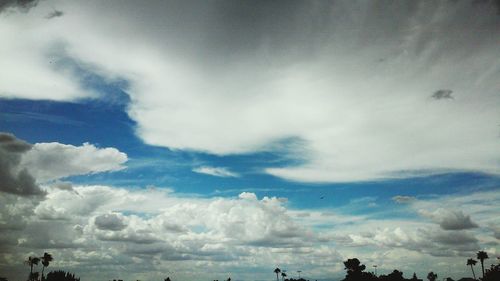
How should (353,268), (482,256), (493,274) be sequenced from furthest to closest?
1. (482,256)
2. (353,268)
3. (493,274)

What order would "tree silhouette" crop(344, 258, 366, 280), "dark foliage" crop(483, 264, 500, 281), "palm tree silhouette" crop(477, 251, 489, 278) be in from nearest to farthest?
"dark foliage" crop(483, 264, 500, 281), "tree silhouette" crop(344, 258, 366, 280), "palm tree silhouette" crop(477, 251, 489, 278)

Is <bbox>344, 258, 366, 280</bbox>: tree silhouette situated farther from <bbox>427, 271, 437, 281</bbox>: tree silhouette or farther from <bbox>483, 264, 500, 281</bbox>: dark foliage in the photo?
<bbox>427, 271, 437, 281</bbox>: tree silhouette

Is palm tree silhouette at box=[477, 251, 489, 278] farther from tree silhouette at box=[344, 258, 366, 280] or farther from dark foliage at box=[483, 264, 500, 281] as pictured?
dark foliage at box=[483, 264, 500, 281]

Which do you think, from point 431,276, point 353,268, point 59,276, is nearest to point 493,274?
point 353,268

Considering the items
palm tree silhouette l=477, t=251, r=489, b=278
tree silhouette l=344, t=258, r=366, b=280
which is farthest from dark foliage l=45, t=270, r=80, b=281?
palm tree silhouette l=477, t=251, r=489, b=278

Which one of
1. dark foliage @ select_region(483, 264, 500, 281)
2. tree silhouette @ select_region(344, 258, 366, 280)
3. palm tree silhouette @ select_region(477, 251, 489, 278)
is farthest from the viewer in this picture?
palm tree silhouette @ select_region(477, 251, 489, 278)

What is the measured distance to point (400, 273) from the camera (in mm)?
105562

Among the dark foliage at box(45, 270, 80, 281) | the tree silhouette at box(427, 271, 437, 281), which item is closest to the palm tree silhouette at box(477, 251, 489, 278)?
the tree silhouette at box(427, 271, 437, 281)

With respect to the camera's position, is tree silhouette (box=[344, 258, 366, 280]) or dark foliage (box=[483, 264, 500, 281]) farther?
tree silhouette (box=[344, 258, 366, 280])

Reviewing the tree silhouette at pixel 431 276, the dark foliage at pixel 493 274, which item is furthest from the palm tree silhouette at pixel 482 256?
the dark foliage at pixel 493 274

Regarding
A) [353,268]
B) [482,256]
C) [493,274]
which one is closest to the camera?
[493,274]

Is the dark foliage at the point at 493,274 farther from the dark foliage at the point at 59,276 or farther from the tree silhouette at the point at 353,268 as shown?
the dark foliage at the point at 59,276

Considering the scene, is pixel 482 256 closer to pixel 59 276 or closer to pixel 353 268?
pixel 353 268

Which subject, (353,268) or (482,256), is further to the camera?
(482,256)
